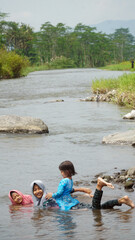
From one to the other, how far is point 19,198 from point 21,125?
7.47 m

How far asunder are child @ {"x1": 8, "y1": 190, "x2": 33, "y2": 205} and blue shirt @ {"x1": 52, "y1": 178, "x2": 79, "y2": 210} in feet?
2.45

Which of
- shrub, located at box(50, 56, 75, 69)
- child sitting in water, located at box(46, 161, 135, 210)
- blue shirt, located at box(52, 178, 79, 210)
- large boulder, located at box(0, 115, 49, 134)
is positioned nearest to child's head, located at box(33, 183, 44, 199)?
child sitting in water, located at box(46, 161, 135, 210)

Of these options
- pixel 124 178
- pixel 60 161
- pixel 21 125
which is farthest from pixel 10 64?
pixel 124 178

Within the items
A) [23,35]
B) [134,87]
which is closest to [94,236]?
[134,87]

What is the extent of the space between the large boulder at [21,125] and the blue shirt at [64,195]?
25.8 feet

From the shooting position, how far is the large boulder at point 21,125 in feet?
48.3

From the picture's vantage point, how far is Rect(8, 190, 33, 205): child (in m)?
7.41

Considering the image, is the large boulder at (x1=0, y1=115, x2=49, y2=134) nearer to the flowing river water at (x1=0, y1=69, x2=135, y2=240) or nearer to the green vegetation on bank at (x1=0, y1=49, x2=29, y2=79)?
the flowing river water at (x1=0, y1=69, x2=135, y2=240)

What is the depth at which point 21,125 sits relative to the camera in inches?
582

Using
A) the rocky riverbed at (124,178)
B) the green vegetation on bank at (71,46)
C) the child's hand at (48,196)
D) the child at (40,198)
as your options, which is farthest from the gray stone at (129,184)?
the green vegetation on bank at (71,46)

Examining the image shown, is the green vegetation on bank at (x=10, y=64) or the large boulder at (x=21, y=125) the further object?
the green vegetation on bank at (x=10, y=64)

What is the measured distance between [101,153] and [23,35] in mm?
104051

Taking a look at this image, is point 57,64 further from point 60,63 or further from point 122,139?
point 122,139

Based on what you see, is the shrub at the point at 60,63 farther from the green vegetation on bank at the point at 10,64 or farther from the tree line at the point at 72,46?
the green vegetation on bank at the point at 10,64
